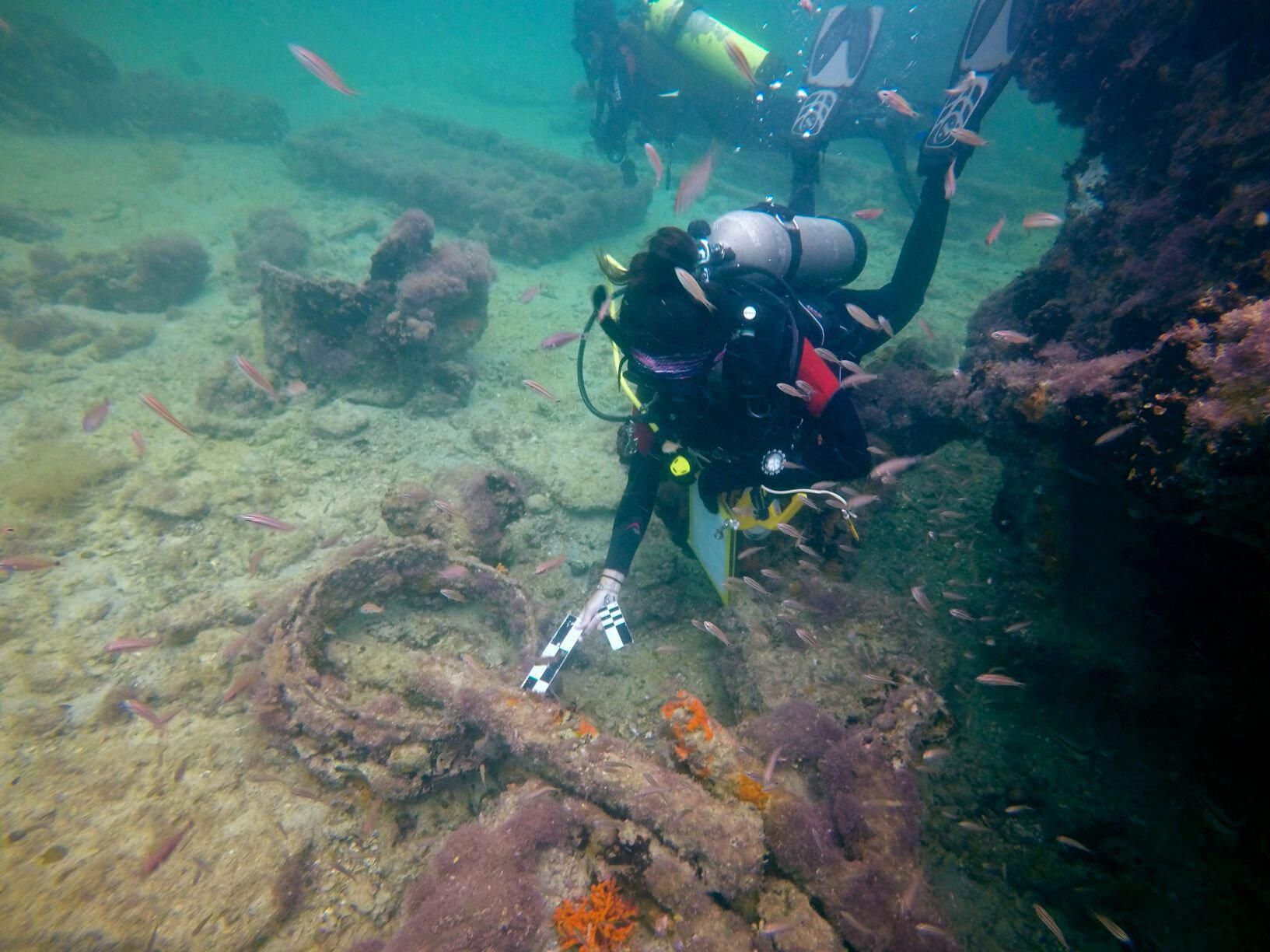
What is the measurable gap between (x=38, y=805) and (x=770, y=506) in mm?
6132

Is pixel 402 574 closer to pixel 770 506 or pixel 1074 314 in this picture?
pixel 770 506

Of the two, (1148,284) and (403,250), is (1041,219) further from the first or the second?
(403,250)

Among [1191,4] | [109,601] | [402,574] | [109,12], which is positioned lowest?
[109,601]

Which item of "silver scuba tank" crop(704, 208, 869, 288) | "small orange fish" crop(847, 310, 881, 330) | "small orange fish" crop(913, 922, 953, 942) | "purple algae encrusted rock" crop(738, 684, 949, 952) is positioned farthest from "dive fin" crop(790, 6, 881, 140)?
"small orange fish" crop(913, 922, 953, 942)

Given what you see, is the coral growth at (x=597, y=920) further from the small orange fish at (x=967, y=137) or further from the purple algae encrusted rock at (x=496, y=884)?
the small orange fish at (x=967, y=137)

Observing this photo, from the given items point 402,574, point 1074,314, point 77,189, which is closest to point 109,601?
point 402,574

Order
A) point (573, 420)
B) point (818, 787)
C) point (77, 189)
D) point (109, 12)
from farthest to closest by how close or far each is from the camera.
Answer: point (109, 12) < point (77, 189) < point (573, 420) < point (818, 787)

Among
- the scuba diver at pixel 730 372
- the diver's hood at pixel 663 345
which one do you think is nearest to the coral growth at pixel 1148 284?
the scuba diver at pixel 730 372

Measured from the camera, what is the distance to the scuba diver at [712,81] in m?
10.1

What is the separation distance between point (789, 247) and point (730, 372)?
7.98 ft

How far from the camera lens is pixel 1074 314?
191 inches

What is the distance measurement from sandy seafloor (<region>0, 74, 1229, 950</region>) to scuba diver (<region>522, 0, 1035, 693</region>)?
1080 mm

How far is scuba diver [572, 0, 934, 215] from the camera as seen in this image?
10.1m

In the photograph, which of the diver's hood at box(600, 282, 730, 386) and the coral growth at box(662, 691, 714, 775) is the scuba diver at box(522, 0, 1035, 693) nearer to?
the diver's hood at box(600, 282, 730, 386)
